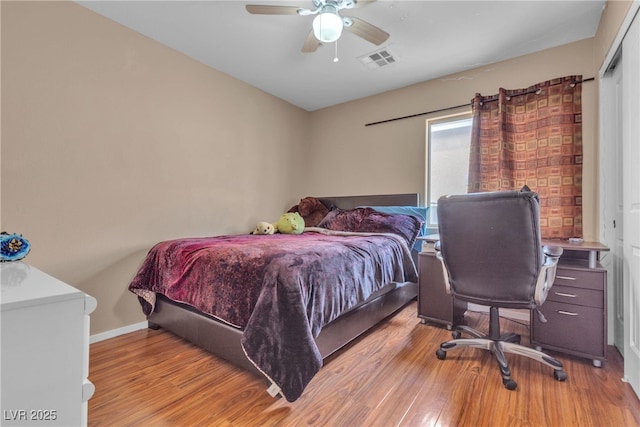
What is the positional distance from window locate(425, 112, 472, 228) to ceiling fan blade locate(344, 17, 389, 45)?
5.05ft

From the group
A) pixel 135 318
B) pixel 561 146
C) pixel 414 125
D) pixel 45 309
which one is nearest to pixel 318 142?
pixel 414 125

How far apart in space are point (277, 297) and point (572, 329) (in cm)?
196

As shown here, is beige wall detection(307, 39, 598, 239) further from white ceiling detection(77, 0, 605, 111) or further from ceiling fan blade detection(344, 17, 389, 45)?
ceiling fan blade detection(344, 17, 389, 45)

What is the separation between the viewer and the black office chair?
162cm

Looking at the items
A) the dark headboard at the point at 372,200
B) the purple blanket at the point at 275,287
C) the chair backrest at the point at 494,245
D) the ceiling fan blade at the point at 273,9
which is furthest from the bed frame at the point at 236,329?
the ceiling fan blade at the point at 273,9

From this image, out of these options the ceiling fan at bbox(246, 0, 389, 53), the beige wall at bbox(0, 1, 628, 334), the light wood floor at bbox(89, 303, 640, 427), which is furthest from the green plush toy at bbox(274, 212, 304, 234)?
the ceiling fan at bbox(246, 0, 389, 53)

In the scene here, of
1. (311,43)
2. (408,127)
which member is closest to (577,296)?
(408,127)

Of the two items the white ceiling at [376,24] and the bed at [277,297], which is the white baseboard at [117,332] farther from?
the white ceiling at [376,24]

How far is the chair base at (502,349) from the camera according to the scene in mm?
1662

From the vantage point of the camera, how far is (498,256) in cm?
170

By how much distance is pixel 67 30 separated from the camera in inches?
86.0

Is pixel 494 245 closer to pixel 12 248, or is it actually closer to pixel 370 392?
pixel 370 392

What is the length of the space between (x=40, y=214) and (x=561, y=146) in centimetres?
421

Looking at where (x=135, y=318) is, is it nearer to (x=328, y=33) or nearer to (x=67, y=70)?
(x=67, y=70)
